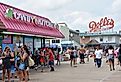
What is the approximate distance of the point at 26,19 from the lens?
25.7 metres

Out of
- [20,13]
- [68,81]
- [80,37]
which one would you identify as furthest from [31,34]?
[80,37]

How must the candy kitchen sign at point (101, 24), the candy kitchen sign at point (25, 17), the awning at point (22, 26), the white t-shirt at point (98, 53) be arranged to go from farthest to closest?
the candy kitchen sign at point (101, 24) → the white t-shirt at point (98, 53) → the candy kitchen sign at point (25, 17) → the awning at point (22, 26)

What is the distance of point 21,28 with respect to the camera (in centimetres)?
2286

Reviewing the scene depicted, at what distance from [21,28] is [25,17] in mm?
2777

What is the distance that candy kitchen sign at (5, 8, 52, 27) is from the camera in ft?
72.6

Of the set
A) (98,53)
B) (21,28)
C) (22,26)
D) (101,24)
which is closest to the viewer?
(21,28)

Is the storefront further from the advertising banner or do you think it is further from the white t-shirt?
the white t-shirt

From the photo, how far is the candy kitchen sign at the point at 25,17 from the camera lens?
872 inches

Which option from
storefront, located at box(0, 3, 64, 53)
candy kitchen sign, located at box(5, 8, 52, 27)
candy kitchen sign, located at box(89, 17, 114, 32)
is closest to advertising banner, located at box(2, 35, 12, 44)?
storefront, located at box(0, 3, 64, 53)

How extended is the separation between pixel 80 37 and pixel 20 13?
8168 cm

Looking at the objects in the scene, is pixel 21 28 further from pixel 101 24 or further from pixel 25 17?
pixel 101 24

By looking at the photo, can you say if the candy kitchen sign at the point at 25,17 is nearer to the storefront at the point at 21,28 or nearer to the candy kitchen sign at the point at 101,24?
the storefront at the point at 21,28

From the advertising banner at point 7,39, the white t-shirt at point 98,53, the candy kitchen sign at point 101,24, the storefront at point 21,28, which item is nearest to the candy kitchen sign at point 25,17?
the storefront at point 21,28

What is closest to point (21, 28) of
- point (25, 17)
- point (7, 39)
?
point (7, 39)
